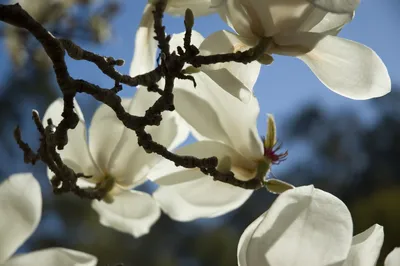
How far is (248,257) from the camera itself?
0.46 metres

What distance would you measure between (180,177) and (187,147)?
26 millimetres

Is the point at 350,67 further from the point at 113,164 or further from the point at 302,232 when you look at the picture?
the point at 113,164

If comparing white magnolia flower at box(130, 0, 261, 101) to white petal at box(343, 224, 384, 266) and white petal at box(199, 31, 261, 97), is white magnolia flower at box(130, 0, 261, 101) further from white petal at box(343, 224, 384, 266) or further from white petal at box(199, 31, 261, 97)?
white petal at box(343, 224, 384, 266)

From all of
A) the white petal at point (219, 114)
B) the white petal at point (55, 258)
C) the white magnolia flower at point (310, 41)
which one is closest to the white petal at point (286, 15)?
the white magnolia flower at point (310, 41)

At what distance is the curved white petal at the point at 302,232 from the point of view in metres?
0.45

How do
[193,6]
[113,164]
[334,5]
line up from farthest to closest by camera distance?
[113,164] → [193,6] → [334,5]

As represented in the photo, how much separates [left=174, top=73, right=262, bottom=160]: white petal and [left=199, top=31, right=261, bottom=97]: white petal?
6 centimetres


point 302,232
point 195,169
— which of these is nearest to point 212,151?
point 195,169

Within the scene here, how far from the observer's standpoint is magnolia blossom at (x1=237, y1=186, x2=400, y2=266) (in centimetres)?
45

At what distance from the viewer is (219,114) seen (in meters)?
0.55

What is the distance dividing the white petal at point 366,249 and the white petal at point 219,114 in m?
0.12

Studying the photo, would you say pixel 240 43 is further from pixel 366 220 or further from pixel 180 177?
pixel 366 220

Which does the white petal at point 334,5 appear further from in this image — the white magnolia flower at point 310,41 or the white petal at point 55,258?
the white petal at point 55,258

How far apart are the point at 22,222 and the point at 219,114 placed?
0.18 meters
